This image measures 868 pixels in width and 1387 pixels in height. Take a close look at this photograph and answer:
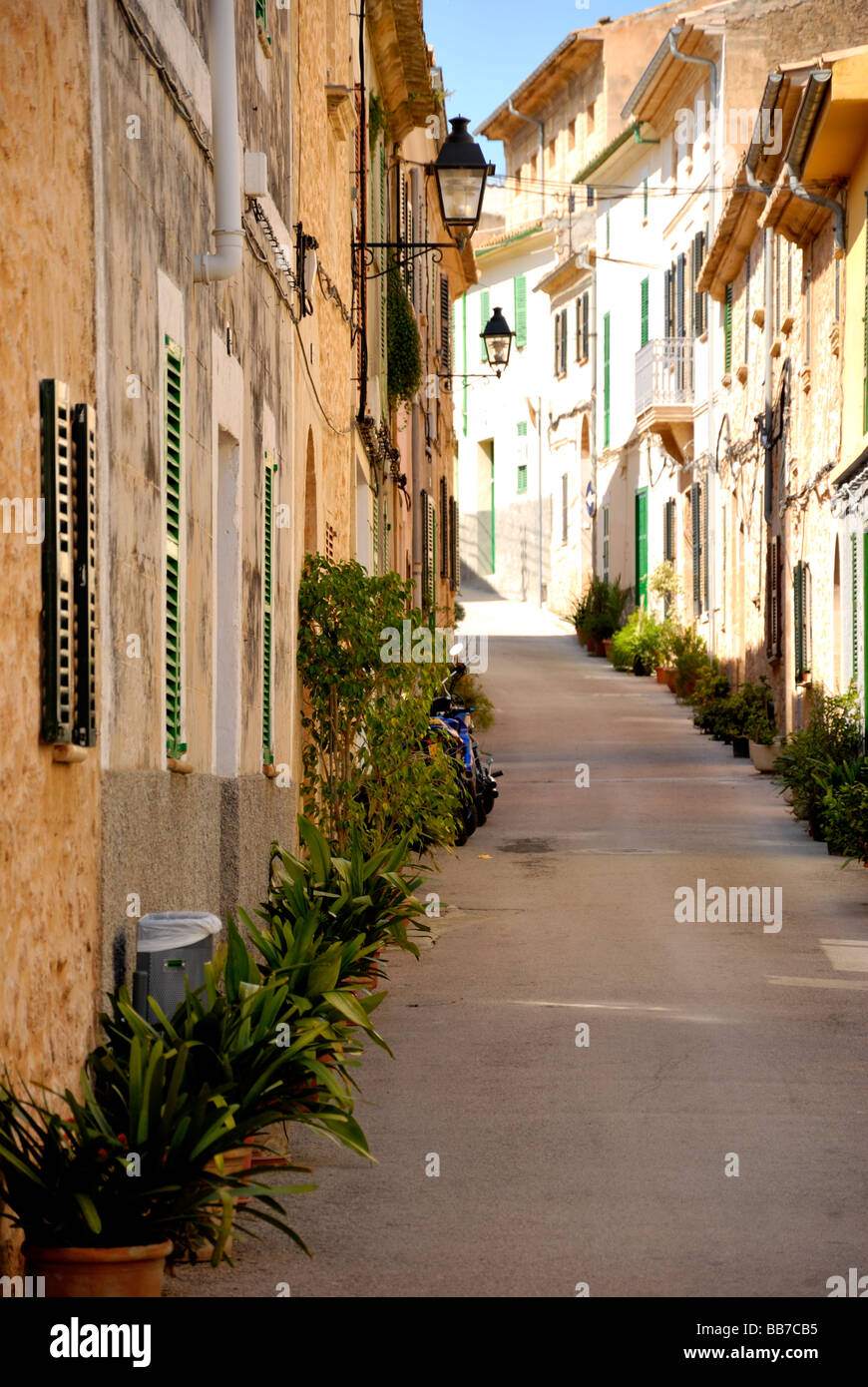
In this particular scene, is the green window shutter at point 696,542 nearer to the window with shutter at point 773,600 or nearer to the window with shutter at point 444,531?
the window with shutter at point 444,531

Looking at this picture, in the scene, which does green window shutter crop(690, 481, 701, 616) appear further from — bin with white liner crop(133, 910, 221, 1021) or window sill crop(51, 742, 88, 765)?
window sill crop(51, 742, 88, 765)

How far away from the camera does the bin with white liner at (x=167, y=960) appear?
21.2 feet

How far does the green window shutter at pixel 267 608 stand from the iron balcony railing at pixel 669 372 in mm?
21832

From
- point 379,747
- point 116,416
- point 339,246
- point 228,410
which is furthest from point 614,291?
point 116,416

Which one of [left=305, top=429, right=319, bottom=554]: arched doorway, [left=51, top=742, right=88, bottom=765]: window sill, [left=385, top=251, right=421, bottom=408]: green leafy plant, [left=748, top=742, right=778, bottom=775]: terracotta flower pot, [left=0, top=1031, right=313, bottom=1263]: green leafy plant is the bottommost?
[left=748, top=742, right=778, bottom=775]: terracotta flower pot

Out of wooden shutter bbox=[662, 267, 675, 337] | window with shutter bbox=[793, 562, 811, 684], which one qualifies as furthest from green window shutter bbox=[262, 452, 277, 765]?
wooden shutter bbox=[662, 267, 675, 337]

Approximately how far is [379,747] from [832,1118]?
18.5ft

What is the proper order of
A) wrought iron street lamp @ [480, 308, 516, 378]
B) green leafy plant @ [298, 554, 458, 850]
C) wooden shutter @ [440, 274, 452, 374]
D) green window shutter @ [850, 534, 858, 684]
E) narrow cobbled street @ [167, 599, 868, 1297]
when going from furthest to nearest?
1. wooden shutter @ [440, 274, 452, 374]
2. wrought iron street lamp @ [480, 308, 516, 378]
3. green window shutter @ [850, 534, 858, 684]
4. green leafy plant @ [298, 554, 458, 850]
5. narrow cobbled street @ [167, 599, 868, 1297]

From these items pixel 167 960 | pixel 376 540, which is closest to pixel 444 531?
pixel 376 540

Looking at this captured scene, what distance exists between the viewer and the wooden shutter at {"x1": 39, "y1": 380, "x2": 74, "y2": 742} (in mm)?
5367

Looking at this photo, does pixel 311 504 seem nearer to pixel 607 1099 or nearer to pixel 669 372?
pixel 607 1099

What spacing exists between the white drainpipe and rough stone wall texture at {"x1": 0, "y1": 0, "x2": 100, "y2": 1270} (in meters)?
2.42

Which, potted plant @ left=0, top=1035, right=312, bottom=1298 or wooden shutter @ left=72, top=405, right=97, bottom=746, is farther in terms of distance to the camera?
wooden shutter @ left=72, top=405, right=97, bottom=746
